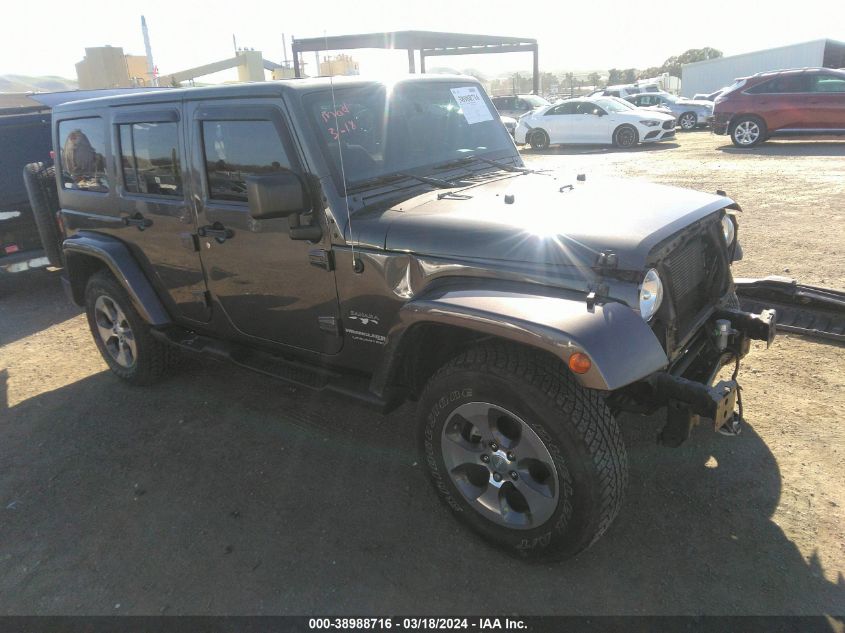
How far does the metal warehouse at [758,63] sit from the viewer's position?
94.6 ft

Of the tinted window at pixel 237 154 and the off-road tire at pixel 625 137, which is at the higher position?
the tinted window at pixel 237 154

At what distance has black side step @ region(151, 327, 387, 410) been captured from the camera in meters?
3.20

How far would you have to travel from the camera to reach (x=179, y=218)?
3809mm

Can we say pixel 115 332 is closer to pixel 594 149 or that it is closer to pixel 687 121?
pixel 594 149

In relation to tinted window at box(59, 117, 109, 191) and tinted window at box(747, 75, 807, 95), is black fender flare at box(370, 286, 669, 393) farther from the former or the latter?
tinted window at box(747, 75, 807, 95)

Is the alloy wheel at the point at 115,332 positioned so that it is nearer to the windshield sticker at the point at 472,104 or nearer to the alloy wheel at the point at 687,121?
the windshield sticker at the point at 472,104

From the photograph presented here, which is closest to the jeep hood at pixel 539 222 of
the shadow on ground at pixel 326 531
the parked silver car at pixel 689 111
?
the shadow on ground at pixel 326 531

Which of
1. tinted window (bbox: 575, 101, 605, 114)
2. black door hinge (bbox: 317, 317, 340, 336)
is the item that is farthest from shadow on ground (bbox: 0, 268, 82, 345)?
tinted window (bbox: 575, 101, 605, 114)

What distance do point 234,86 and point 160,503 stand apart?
233 centimetres

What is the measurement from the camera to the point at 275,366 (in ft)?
12.0

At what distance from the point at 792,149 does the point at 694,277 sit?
46.0ft

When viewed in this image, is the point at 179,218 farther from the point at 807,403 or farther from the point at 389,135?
the point at 807,403

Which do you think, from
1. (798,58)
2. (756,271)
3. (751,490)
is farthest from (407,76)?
(798,58)

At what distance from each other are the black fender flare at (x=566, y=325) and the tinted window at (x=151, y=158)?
6.83 ft
